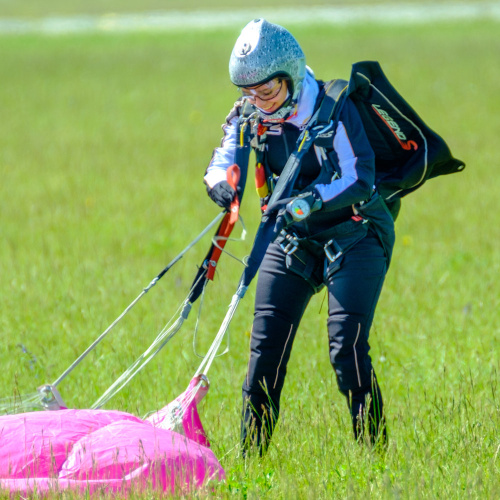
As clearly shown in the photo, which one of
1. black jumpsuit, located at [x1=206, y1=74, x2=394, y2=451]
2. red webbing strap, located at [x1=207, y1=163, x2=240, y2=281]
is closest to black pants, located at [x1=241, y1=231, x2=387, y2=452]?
black jumpsuit, located at [x1=206, y1=74, x2=394, y2=451]

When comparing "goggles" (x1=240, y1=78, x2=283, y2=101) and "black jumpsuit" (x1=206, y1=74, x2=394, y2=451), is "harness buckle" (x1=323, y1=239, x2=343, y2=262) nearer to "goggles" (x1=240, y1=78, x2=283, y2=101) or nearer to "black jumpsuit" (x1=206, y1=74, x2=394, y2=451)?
"black jumpsuit" (x1=206, y1=74, x2=394, y2=451)

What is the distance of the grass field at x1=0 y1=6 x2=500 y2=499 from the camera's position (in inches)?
Result: 151

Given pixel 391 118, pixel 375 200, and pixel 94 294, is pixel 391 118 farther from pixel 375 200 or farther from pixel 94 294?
pixel 94 294

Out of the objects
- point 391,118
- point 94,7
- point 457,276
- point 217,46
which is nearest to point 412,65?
point 217,46

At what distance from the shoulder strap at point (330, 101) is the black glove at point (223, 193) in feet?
1.59

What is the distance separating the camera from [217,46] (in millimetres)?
28141

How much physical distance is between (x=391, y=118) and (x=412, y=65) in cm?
1826

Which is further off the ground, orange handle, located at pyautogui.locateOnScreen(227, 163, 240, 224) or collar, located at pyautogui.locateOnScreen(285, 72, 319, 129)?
collar, located at pyautogui.locateOnScreen(285, 72, 319, 129)

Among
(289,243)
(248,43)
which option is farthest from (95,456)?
(248,43)

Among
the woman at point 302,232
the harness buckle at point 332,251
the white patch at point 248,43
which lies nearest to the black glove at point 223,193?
the woman at point 302,232

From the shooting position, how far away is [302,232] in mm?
4203

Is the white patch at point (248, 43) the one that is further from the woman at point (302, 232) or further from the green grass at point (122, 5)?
the green grass at point (122, 5)

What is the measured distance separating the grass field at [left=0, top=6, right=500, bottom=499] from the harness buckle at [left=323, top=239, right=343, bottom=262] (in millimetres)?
272

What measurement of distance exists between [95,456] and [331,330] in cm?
120
